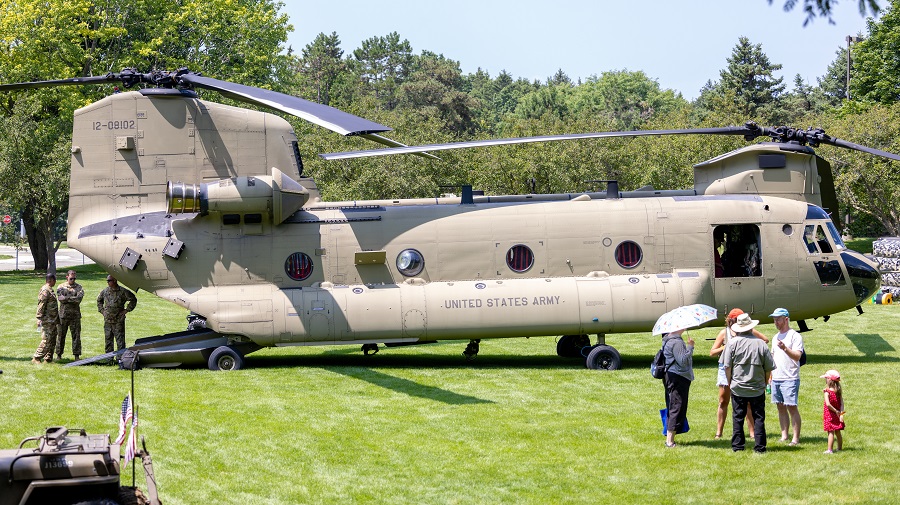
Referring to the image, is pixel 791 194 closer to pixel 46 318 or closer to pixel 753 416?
pixel 753 416

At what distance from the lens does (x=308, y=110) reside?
15.1 meters

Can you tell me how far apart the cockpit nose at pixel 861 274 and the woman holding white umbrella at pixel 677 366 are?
7.82m

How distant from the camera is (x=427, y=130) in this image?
47.2 m

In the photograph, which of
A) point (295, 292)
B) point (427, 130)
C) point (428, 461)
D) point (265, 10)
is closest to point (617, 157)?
point (427, 130)

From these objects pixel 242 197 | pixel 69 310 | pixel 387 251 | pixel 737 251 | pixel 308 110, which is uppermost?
pixel 308 110

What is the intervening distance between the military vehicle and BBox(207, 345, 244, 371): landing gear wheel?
437 inches

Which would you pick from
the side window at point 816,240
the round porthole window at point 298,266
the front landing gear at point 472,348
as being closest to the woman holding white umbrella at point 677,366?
the side window at point 816,240

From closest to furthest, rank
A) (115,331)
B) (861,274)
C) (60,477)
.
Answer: (60,477)
(861,274)
(115,331)

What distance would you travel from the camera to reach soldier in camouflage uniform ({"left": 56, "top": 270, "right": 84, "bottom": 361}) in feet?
61.3

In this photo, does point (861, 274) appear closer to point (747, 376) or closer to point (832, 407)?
point (832, 407)

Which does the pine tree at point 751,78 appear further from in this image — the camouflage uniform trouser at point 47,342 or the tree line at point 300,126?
the camouflage uniform trouser at point 47,342

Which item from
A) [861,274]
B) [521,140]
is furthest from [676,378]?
[861,274]

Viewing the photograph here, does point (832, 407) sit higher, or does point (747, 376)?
point (747, 376)

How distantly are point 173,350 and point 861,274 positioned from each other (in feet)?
42.6
